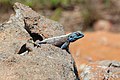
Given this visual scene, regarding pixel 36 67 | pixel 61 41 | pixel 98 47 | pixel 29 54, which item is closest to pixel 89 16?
pixel 98 47

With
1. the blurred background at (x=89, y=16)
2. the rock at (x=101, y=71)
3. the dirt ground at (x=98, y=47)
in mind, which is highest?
the blurred background at (x=89, y=16)

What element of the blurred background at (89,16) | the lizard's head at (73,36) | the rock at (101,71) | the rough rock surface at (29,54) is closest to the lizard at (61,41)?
the lizard's head at (73,36)

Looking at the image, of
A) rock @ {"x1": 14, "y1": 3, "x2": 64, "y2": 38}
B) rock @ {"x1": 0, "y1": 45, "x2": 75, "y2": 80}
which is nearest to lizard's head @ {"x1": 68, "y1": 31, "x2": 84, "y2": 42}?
rock @ {"x1": 14, "y1": 3, "x2": 64, "y2": 38}

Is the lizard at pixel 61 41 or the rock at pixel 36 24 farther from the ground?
the rock at pixel 36 24

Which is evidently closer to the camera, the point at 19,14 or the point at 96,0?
the point at 19,14

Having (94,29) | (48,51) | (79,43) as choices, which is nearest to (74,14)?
(94,29)

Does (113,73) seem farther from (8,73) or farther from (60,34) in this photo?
(8,73)

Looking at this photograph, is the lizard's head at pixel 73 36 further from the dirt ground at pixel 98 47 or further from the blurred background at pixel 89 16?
the blurred background at pixel 89 16
